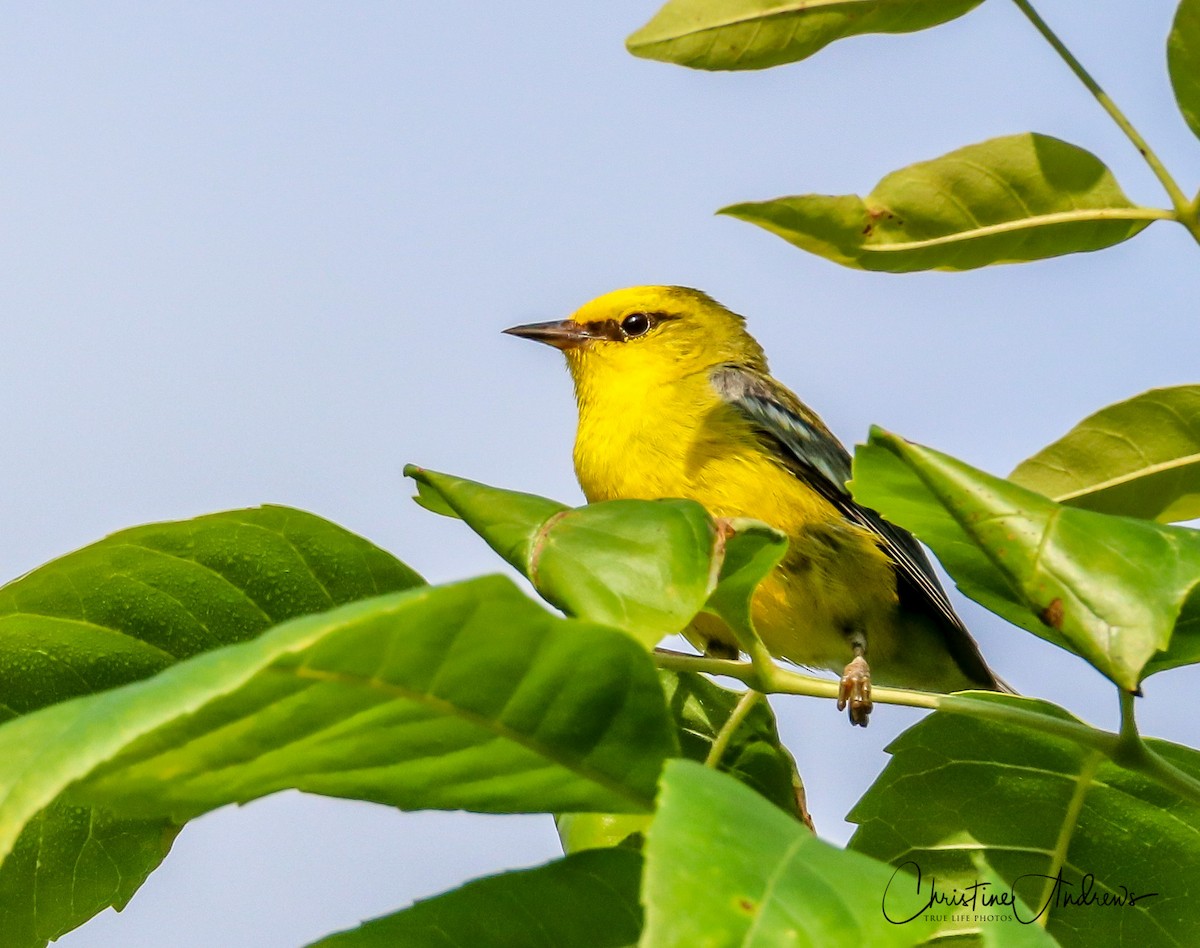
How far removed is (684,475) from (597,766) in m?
2.69

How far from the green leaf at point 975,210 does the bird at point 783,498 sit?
1.39m

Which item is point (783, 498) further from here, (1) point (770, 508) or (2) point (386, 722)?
(2) point (386, 722)

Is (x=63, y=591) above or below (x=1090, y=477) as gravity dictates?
above

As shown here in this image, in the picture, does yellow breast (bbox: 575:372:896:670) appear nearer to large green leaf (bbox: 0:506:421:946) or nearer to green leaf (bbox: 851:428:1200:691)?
large green leaf (bbox: 0:506:421:946)

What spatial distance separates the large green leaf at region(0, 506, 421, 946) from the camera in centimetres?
199

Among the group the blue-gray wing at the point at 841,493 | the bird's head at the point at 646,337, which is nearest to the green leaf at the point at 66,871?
the blue-gray wing at the point at 841,493

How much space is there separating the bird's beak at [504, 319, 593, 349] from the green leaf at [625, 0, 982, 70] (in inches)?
110

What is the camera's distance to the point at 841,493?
4.62 metres

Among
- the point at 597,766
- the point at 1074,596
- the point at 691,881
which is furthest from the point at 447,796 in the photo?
the point at 1074,596

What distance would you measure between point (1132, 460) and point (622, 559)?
4.38 feet

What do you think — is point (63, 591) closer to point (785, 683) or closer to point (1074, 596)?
point (785, 683)

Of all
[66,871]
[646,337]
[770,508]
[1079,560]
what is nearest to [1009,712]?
[1079,560]

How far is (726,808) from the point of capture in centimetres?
129

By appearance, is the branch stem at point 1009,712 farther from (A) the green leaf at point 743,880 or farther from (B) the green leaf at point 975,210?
(B) the green leaf at point 975,210
